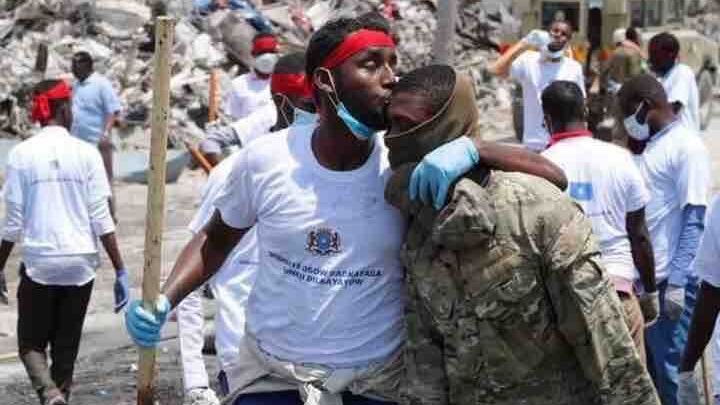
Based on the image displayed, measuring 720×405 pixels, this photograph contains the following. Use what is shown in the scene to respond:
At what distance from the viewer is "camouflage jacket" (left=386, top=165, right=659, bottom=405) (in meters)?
3.63

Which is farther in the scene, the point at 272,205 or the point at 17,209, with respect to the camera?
the point at 17,209

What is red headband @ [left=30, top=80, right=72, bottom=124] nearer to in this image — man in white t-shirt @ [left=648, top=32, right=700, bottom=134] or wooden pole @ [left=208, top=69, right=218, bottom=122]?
man in white t-shirt @ [left=648, top=32, right=700, bottom=134]

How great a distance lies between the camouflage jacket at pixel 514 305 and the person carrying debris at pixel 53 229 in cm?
411

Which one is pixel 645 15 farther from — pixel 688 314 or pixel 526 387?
pixel 526 387

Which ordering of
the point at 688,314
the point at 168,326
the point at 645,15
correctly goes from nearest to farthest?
the point at 688,314, the point at 168,326, the point at 645,15

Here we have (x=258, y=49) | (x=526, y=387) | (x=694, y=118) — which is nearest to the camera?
(x=526, y=387)

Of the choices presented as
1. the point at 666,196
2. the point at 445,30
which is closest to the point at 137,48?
the point at 445,30

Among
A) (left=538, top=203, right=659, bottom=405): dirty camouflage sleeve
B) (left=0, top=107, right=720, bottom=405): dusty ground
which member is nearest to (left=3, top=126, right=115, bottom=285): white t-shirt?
(left=0, top=107, right=720, bottom=405): dusty ground

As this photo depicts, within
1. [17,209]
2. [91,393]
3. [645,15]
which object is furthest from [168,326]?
[645,15]

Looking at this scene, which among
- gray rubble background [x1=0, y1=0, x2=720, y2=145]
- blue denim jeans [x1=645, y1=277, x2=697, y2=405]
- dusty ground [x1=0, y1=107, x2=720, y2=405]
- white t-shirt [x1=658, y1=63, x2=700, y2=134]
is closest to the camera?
blue denim jeans [x1=645, y1=277, x2=697, y2=405]

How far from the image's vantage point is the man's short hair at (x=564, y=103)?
6.34 m

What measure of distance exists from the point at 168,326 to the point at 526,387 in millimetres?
6607

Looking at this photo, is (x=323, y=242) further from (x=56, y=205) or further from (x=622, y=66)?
(x=622, y=66)

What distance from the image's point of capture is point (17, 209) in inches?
303
